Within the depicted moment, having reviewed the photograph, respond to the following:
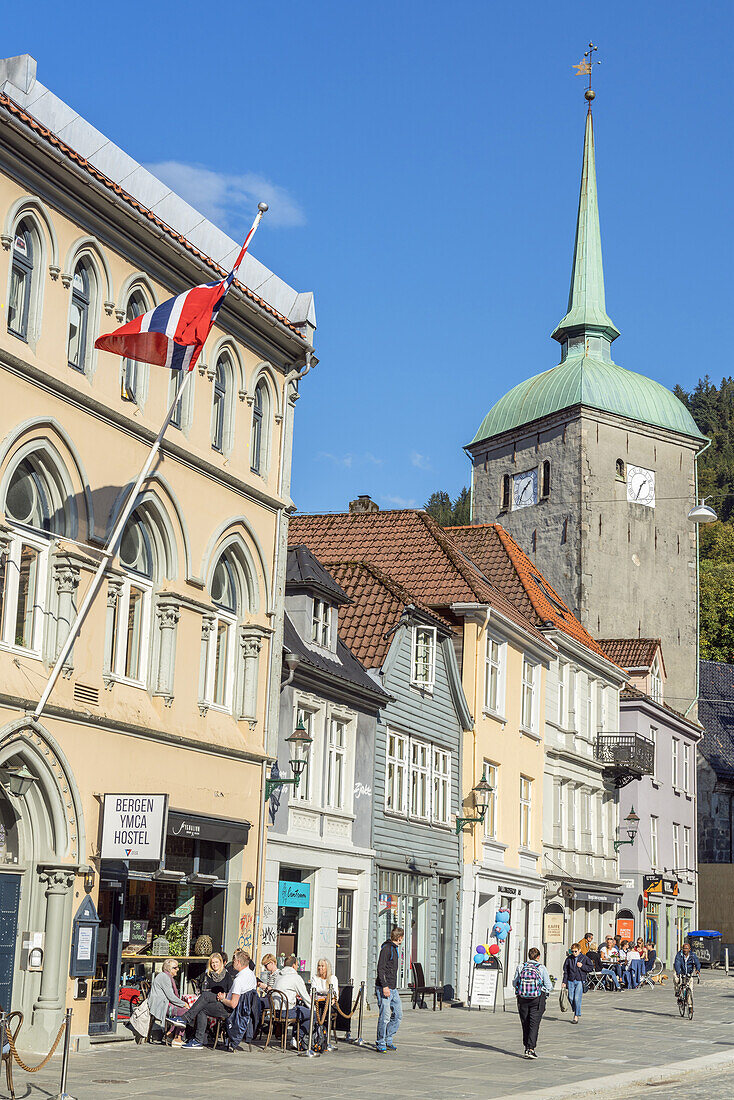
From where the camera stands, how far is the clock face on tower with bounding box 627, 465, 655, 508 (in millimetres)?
70562

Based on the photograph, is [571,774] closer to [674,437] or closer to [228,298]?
[228,298]

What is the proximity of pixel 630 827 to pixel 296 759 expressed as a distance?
28780mm

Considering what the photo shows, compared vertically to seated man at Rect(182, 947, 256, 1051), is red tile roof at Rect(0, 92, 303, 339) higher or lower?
higher

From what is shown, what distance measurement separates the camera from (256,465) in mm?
25328

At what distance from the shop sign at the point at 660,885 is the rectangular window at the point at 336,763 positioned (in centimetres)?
2707

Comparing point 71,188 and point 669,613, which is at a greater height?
point 669,613

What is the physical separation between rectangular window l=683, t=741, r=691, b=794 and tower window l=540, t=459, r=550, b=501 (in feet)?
47.9

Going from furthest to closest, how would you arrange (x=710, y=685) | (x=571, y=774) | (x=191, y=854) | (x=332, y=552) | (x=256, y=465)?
(x=710, y=685) < (x=571, y=774) < (x=332, y=552) < (x=256, y=465) < (x=191, y=854)

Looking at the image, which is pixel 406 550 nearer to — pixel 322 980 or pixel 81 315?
pixel 322 980

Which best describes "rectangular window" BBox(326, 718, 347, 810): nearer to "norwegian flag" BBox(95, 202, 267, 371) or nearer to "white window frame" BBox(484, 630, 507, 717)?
"white window frame" BBox(484, 630, 507, 717)

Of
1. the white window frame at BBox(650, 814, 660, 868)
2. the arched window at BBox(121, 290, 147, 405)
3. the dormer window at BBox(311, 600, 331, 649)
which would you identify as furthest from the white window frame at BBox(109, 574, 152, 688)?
the white window frame at BBox(650, 814, 660, 868)

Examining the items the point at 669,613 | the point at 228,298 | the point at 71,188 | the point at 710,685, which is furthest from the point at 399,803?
the point at 710,685

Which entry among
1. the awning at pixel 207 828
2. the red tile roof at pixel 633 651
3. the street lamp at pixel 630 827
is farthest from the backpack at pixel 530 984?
the red tile roof at pixel 633 651

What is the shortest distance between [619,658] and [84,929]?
4097 cm
